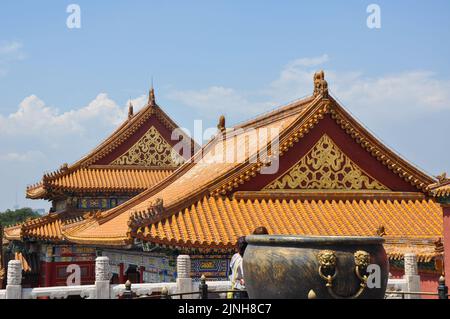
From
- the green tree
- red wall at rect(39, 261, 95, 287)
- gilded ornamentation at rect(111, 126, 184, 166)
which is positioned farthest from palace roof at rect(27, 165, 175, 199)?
the green tree

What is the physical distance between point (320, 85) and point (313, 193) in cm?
310

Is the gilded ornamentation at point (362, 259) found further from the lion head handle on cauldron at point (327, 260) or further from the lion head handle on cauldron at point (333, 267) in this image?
the lion head handle on cauldron at point (327, 260)

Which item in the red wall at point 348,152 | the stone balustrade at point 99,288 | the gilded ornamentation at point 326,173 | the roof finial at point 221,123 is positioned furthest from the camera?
the roof finial at point 221,123

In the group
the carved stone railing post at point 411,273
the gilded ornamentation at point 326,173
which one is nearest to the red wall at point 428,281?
the carved stone railing post at point 411,273

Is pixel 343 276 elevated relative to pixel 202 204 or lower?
lower

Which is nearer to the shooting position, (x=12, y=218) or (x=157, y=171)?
(x=157, y=171)

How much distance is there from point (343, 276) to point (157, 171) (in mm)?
22902

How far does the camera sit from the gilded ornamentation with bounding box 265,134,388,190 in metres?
17.5

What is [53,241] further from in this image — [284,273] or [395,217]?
[284,273]

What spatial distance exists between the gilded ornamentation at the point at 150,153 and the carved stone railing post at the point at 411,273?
59.1 ft

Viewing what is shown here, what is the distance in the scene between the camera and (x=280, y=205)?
56.1 ft

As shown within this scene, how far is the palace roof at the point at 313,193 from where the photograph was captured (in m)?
16.1
